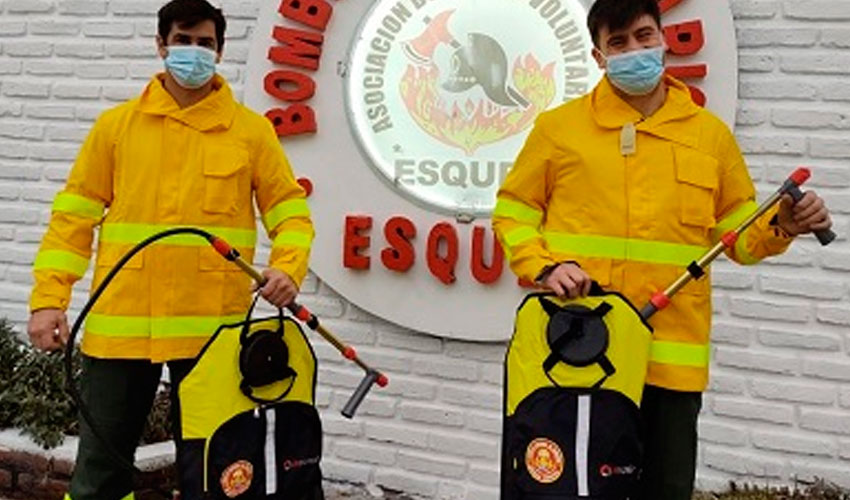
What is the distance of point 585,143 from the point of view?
2.42m

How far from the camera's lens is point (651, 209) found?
2365mm

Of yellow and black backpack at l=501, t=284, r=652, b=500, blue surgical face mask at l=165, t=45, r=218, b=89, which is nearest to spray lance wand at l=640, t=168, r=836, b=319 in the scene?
yellow and black backpack at l=501, t=284, r=652, b=500

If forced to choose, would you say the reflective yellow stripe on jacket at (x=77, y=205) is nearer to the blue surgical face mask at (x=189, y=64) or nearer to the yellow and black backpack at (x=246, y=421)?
the blue surgical face mask at (x=189, y=64)

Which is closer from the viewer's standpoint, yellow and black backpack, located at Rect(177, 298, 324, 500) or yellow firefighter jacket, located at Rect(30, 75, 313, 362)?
yellow and black backpack, located at Rect(177, 298, 324, 500)

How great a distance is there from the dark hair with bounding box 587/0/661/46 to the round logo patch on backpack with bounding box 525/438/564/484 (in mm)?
933

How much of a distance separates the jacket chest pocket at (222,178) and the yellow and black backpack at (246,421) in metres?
0.32

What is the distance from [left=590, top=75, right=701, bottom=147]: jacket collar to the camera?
241cm

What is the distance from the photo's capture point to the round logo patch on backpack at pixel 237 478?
8.18ft

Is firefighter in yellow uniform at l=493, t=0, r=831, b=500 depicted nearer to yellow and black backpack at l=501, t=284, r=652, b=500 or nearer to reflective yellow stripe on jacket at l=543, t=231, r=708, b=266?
reflective yellow stripe on jacket at l=543, t=231, r=708, b=266

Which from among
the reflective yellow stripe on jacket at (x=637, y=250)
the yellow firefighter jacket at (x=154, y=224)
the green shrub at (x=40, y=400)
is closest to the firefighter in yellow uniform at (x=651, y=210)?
the reflective yellow stripe on jacket at (x=637, y=250)

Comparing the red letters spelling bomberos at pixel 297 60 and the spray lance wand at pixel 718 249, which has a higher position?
the red letters spelling bomberos at pixel 297 60

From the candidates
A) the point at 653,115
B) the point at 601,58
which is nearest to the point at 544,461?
the point at 653,115

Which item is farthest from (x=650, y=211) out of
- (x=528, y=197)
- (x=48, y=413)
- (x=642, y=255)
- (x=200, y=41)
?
(x=48, y=413)

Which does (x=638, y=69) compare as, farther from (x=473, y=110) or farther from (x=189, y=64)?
(x=473, y=110)
